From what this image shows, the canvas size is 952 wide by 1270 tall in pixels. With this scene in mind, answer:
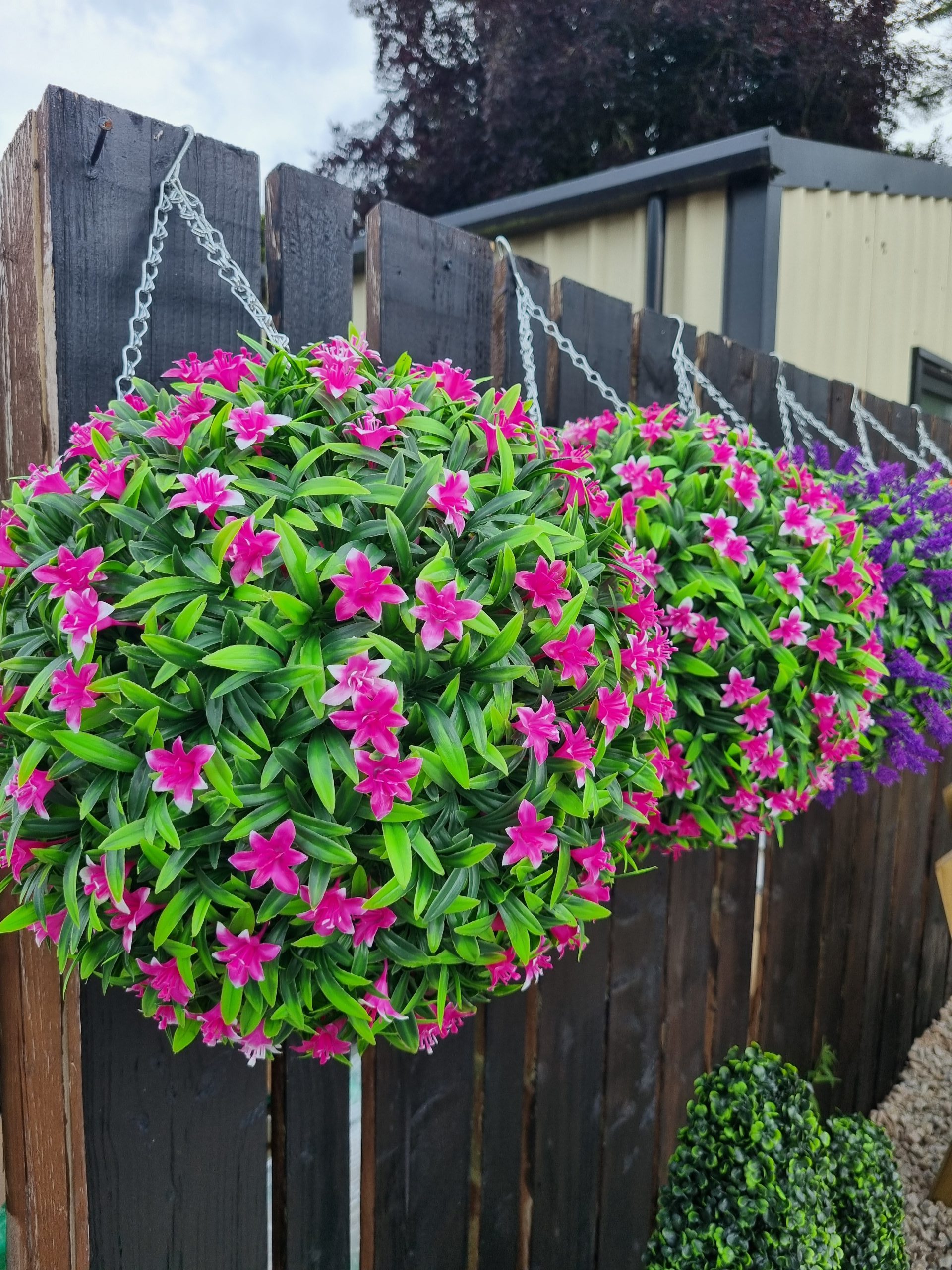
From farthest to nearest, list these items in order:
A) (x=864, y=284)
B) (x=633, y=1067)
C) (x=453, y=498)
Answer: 1. (x=864, y=284)
2. (x=633, y=1067)
3. (x=453, y=498)

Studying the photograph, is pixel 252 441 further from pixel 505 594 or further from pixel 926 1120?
pixel 926 1120

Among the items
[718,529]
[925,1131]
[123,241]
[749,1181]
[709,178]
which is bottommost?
[925,1131]

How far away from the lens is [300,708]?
0.74 m

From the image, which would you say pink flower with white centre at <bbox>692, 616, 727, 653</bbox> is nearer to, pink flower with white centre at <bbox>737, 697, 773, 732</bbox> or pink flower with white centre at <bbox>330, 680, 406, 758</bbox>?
pink flower with white centre at <bbox>737, 697, 773, 732</bbox>

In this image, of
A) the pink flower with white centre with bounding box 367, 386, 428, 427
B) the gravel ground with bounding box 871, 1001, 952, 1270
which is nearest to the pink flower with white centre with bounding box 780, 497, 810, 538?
the pink flower with white centre with bounding box 367, 386, 428, 427

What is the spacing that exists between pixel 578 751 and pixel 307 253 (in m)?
0.93

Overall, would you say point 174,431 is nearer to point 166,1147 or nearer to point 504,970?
point 504,970

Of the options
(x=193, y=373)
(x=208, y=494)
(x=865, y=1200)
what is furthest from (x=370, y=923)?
(x=865, y=1200)

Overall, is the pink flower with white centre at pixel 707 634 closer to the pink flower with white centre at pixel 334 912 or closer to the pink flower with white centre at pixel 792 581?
the pink flower with white centre at pixel 792 581

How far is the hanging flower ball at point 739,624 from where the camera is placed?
1.25 meters

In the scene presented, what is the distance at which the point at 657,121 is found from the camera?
715 cm

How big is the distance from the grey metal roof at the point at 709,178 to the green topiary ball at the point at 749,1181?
10.5ft

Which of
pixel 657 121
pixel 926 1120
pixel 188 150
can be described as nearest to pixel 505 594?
pixel 188 150

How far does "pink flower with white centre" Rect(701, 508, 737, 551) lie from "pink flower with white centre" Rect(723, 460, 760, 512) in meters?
0.05
